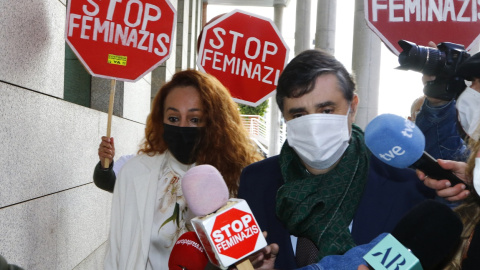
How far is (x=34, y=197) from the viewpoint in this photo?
2.65 metres

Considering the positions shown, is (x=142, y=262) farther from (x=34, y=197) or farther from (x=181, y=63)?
(x=181, y=63)

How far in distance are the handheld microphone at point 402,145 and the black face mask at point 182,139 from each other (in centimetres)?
116

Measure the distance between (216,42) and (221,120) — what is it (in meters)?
0.99

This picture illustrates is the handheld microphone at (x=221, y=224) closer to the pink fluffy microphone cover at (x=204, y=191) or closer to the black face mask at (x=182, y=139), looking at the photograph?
the pink fluffy microphone cover at (x=204, y=191)

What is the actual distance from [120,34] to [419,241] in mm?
2011

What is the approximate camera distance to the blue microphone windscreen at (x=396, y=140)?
46.4 inches

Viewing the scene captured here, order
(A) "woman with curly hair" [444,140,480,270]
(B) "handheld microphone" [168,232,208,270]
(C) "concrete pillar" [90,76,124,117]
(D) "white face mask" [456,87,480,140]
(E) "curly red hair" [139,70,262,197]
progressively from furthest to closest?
(C) "concrete pillar" [90,76,124,117] → (E) "curly red hair" [139,70,262,197] → (D) "white face mask" [456,87,480,140] → (B) "handheld microphone" [168,232,208,270] → (A) "woman with curly hair" [444,140,480,270]

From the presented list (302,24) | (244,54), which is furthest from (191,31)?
(244,54)

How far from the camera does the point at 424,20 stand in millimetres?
2689

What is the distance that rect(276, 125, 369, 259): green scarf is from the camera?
1539 mm

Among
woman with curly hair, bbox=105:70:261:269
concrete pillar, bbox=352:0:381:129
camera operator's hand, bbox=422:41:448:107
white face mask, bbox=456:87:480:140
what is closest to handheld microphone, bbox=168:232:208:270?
woman with curly hair, bbox=105:70:261:269

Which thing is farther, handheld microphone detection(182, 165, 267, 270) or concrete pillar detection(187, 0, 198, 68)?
concrete pillar detection(187, 0, 198, 68)

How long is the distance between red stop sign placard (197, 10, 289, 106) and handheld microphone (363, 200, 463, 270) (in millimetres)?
2168

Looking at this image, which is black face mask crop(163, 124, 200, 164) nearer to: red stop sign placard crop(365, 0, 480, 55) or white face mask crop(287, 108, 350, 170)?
white face mask crop(287, 108, 350, 170)
